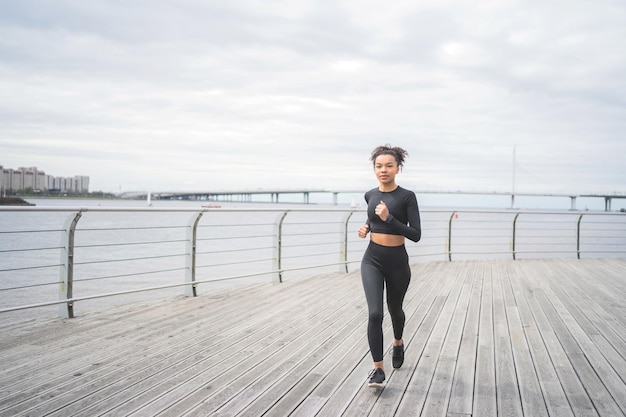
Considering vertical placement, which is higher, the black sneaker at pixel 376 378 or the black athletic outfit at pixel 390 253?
the black athletic outfit at pixel 390 253

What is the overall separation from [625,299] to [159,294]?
878cm

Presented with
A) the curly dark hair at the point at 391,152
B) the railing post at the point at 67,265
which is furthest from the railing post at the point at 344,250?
the curly dark hair at the point at 391,152

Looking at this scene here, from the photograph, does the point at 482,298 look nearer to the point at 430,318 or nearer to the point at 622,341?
the point at 430,318

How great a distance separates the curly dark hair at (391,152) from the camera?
3.42 meters

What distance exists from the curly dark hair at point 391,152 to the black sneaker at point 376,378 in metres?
1.40

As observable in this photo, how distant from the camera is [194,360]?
373 centimetres

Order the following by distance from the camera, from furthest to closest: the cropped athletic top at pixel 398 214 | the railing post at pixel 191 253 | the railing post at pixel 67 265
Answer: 1. the railing post at pixel 191 253
2. the railing post at pixel 67 265
3. the cropped athletic top at pixel 398 214

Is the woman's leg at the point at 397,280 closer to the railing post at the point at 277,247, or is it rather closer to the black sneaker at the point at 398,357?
the black sneaker at the point at 398,357

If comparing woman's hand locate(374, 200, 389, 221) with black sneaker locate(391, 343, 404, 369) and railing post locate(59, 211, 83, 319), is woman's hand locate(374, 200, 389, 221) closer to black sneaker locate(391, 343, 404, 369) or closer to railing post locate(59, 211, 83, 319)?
black sneaker locate(391, 343, 404, 369)

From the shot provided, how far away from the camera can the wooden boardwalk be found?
2912 mm

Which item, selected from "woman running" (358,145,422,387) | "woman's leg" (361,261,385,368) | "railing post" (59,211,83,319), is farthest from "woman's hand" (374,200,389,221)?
"railing post" (59,211,83,319)

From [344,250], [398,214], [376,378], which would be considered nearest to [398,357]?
[376,378]

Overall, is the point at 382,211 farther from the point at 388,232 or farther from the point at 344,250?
the point at 344,250

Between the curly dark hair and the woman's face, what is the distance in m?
0.04
